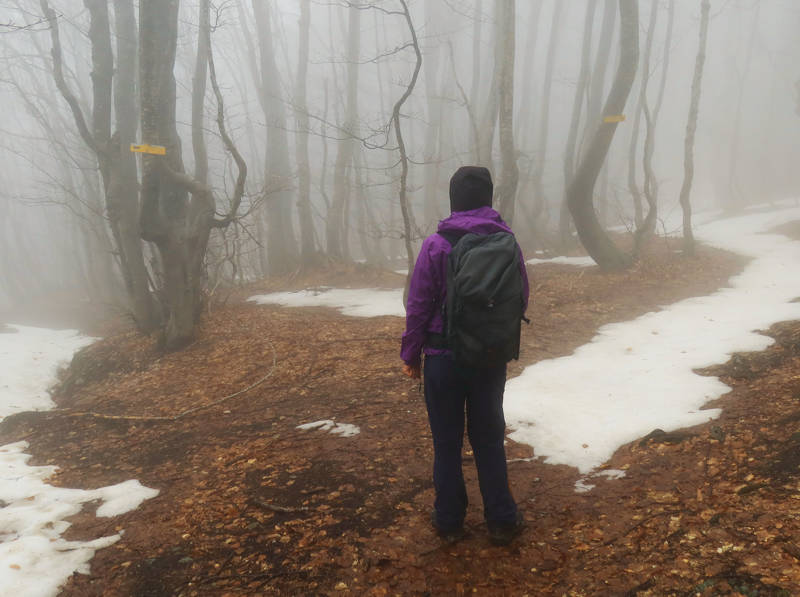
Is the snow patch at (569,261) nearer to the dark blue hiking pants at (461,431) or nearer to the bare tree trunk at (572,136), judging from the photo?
the bare tree trunk at (572,136)

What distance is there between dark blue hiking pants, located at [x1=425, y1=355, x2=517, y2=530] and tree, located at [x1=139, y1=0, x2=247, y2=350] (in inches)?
233

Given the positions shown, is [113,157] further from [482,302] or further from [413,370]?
[482,302]

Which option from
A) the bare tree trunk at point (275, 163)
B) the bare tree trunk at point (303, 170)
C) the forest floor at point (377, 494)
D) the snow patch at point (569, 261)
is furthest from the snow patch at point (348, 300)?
the snow patch at point (569, 261)

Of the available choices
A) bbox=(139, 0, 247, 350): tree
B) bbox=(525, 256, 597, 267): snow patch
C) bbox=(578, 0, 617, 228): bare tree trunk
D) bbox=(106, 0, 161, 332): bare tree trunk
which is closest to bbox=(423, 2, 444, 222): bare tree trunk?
bbox=(525, 256, 597, 267): snow patch

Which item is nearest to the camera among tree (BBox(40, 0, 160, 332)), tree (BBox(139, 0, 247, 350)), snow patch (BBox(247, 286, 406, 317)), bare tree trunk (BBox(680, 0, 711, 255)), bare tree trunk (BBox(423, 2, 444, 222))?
tree (BBox(139, 0, 247, 350))

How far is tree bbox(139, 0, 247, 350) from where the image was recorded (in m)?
7.79

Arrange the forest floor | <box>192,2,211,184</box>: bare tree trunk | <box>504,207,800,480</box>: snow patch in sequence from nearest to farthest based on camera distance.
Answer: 1. the forest floor
2. <box>504,207,800,480</box>: snow patch
3. <box>192,2,211,184</box>: bare tree trunk

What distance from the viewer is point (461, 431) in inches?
123

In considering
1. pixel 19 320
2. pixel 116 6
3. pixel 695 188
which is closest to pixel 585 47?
pixel 116 6

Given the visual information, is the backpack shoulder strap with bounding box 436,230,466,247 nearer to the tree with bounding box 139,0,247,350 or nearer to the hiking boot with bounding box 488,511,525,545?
the hiking boot with bounding box 488,511,525,545

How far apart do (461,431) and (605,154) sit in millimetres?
9965

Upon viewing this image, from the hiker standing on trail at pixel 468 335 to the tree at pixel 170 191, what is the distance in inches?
222

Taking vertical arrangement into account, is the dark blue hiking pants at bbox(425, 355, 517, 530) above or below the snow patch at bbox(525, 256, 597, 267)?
above

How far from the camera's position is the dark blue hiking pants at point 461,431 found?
2.98 metres
